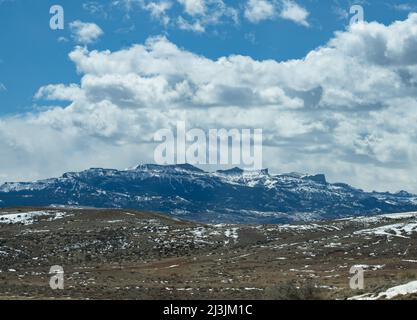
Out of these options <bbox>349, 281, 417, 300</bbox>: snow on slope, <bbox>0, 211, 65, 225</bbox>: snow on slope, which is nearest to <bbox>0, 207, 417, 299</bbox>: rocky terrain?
<bbox>0, 211, 65, 225</bbox>: snow on slope

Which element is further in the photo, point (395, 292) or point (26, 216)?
point (26, 216)

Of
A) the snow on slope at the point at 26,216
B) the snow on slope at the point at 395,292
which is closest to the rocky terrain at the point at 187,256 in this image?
the snow on slope at the point at 26,216

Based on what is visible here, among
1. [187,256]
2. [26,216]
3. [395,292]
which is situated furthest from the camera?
[26,216]

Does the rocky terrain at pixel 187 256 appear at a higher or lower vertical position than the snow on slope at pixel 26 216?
lower

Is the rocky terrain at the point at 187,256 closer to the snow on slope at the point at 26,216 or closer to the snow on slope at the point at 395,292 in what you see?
the snow on slope at the point at 26,216

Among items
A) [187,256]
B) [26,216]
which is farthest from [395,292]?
[26,216]

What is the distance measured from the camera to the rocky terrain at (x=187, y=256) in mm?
51906

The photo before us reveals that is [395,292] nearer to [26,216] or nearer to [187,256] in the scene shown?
[187,256]

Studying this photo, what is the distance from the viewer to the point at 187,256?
87.3 metres

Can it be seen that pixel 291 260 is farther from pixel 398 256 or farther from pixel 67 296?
pixel 67 296

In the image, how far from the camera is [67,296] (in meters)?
46.3

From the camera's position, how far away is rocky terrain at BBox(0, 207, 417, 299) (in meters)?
51.9
